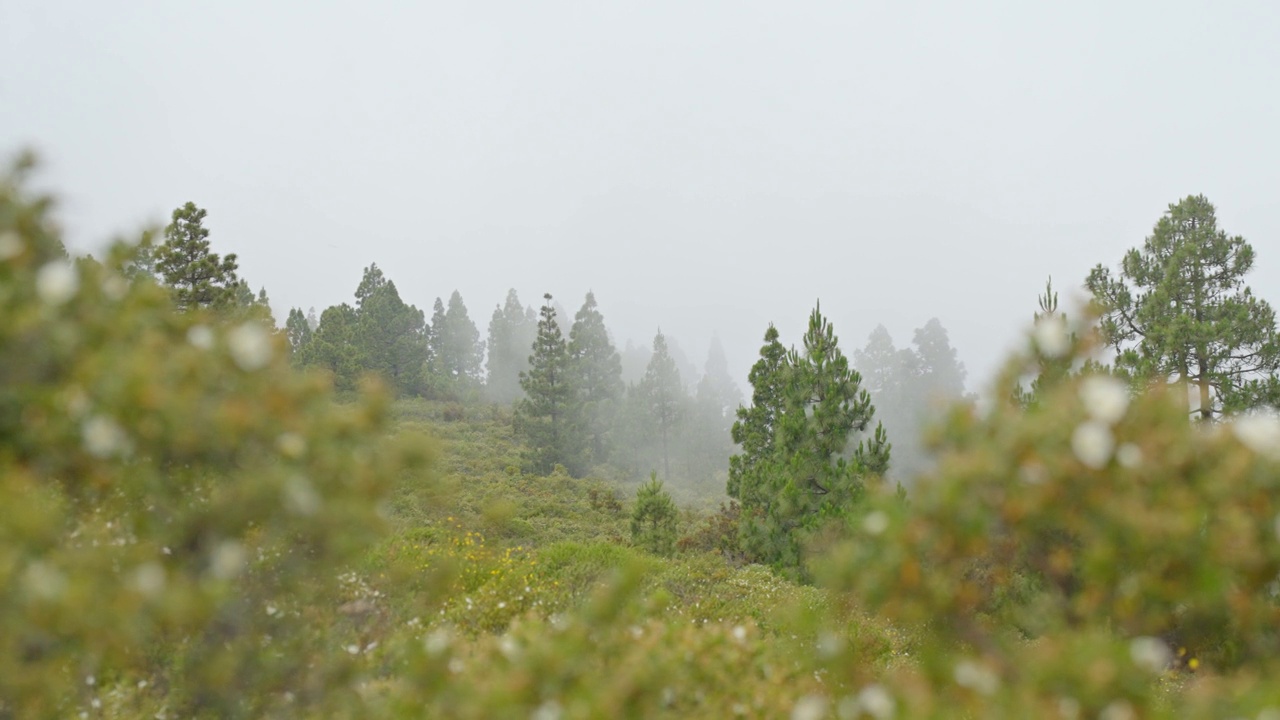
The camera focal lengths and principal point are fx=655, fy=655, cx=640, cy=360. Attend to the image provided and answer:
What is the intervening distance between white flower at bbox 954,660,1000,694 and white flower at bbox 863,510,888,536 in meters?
0.55

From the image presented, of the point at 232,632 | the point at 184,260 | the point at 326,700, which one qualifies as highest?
the point at 184,260

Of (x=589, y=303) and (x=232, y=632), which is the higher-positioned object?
(x=589, y=303)

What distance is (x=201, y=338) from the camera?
254cm

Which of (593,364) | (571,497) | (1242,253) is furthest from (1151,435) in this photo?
(593,364)

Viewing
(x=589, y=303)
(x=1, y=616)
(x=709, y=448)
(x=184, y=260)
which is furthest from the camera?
(x=709, y=448)

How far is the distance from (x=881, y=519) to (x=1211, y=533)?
1072mm

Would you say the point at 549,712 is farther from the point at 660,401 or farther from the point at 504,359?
the point at 504,359

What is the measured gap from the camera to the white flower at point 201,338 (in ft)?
8.18

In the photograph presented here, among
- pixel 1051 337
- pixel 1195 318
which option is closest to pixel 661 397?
pixel 1195 318

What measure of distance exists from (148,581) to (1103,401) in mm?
3233

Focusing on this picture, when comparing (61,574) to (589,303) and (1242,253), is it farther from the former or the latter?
(589,303)

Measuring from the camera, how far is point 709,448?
5984 centimetres

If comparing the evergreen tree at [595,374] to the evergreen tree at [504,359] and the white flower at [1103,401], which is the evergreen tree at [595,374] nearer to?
the evergreen tree at [504,359]

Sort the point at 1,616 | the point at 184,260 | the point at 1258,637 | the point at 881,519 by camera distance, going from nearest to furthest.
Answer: the point at 1,616 → the point at 881,519 → the point at 1258,637 → the point at 184,260
